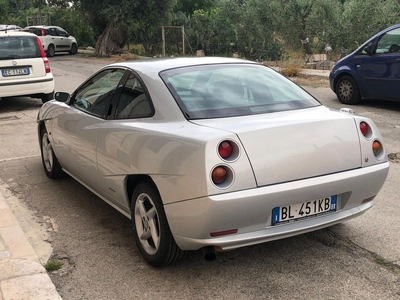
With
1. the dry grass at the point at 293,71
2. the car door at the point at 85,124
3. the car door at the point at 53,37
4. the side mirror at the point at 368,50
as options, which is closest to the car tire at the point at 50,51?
the car door at the point at 53,37

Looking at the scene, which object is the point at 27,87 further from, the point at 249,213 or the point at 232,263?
the point at 249,213

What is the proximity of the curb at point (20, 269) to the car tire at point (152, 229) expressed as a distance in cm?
72

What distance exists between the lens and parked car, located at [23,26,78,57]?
3029 centimetres

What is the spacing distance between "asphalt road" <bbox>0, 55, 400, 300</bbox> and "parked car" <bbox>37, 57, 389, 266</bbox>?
0.83 feet

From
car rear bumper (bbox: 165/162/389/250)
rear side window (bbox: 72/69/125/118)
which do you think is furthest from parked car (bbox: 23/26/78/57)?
car rear bumper (bbox: 165/162/389/250)

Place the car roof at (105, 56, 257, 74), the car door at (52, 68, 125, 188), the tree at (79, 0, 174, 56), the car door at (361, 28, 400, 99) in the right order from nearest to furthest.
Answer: the car roof at (105, 56, 257, 74) → the car door at (52, 68, 125, 188) → the car door at (361, 28, 400, 99) → the tree at (79, 0, 174, 56)

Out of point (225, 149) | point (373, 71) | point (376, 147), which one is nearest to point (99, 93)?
point (225, 149)

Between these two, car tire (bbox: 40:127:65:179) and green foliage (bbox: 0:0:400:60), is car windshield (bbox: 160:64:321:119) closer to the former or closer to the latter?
car tire (bbox: 40:127:65:179)

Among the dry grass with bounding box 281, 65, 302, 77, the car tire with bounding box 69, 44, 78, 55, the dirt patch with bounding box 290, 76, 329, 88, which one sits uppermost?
the dry grass with bounding box 281, 65, 302, 77

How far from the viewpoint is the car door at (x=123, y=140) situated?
3961 millimetres

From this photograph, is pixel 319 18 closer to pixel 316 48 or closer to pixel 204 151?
pixel 316 48

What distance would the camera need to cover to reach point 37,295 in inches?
137

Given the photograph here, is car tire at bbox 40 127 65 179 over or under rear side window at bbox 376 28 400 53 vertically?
under

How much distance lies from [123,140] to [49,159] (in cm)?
247
